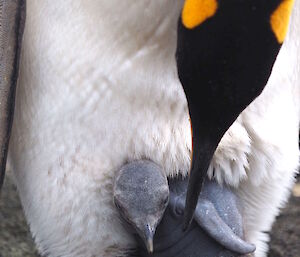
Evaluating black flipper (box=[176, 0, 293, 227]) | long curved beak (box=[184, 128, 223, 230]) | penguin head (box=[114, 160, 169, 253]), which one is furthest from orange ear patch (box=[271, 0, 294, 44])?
penguin head (box=[114, 160, 169, 253])

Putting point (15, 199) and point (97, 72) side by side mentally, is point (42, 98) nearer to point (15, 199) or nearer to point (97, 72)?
point (97, 72)

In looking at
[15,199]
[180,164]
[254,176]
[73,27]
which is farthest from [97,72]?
[15,199]

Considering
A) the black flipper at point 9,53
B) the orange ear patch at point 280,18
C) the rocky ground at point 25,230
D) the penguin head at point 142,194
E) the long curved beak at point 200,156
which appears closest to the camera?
the orange ear patch at point 280,18

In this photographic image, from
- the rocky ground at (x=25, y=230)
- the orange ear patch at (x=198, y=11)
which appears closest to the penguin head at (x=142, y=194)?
the orange ear patch at (x=198, y=11)

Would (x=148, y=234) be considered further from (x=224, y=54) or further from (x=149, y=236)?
(x=224, y=54)

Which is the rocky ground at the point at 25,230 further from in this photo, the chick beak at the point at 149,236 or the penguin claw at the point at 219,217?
the chick beak at the point at 149,236
